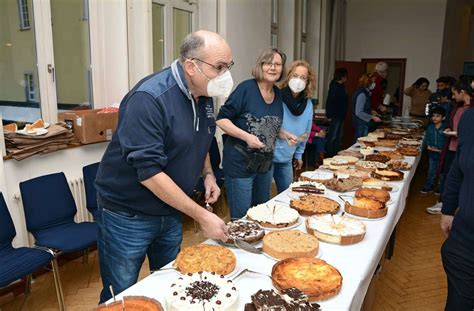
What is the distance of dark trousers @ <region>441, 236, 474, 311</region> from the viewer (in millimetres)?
1516

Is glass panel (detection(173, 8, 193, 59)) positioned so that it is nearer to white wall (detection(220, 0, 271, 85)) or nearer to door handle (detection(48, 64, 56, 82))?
white wall (detection(220, 0, 271, 85))

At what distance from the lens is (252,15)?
4938mm

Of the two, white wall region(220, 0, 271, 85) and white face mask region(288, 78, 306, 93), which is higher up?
white wall region(220, 0, 271, 85)

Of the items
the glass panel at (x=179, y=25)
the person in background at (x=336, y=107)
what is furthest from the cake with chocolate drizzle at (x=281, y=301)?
the person in background at (x=336, y=107)

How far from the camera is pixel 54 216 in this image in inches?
100

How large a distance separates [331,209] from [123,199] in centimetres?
Result: 98

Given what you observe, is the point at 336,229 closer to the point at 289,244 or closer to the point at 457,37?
the point at 289,244

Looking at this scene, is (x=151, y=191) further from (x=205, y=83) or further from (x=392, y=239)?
(x=392, y=239)

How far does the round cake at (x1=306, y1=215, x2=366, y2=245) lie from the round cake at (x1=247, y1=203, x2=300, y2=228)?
0.27 feet

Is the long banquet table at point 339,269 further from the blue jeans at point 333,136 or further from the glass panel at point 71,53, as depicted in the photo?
the blue jeans at point 333,136

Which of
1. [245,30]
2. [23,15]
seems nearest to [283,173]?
Result: [23,15]

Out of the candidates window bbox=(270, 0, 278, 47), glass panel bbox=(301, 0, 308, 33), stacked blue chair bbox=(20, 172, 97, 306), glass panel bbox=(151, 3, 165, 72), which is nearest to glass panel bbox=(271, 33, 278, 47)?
window bbox=(270, 0, 278, 47)

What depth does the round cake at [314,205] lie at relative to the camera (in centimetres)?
184

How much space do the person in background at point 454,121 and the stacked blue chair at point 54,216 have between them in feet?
10.3
